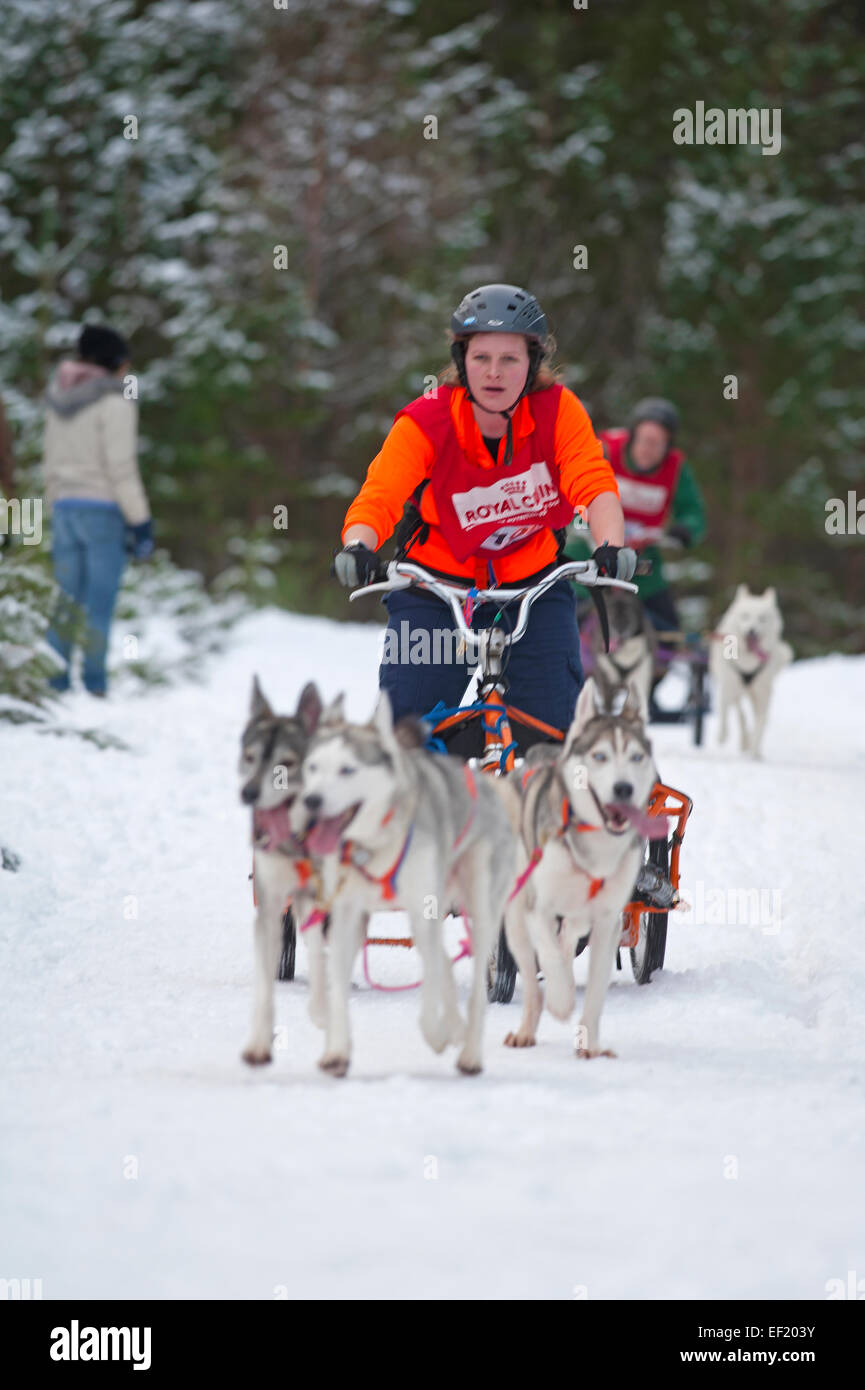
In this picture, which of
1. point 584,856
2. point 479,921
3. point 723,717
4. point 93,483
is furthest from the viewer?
point 723,717

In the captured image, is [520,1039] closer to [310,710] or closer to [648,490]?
[310,710]

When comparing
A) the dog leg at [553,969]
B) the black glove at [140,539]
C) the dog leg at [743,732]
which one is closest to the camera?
the dog leg at [553,969]

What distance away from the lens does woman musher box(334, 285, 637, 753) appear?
15.0ft

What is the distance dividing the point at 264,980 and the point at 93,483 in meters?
7.48

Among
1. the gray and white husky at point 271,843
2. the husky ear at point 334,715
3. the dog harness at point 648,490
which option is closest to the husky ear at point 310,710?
the gray and white husky at point 271,843

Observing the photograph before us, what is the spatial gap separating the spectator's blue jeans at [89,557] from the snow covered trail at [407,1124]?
3956 millimetres

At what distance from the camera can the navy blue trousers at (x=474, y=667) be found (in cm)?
485

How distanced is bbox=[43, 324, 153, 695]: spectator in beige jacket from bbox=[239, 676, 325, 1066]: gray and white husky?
699cm

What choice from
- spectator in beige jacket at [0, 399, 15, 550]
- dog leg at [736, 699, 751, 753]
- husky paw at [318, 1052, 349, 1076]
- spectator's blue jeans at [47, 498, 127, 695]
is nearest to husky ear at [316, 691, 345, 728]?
husky paw at [318, 1052, 349, 1076]

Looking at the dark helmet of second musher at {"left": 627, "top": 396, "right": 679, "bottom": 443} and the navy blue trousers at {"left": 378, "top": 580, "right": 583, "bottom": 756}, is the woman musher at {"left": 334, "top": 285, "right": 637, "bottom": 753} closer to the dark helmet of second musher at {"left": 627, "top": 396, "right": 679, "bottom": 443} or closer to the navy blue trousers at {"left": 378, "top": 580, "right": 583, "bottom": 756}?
the navy blue trousers at {"left": 378, "top": 580, "right": 583, "bottom": 756}

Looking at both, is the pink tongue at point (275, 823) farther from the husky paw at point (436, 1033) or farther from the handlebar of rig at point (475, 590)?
the handlebar of rig at point (475, 590)

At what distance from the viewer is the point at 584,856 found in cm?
394

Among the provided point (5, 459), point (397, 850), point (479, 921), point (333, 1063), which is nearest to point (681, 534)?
point (5, 459)

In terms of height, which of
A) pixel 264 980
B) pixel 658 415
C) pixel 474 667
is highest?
pixel 658 415
